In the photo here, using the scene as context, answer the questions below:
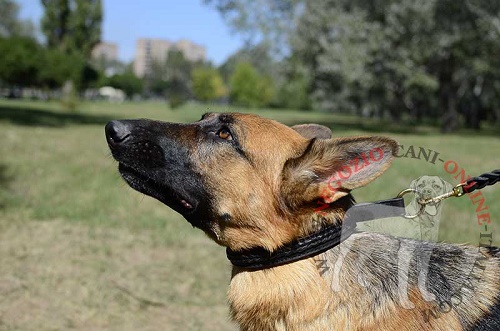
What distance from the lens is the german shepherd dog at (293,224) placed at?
2.78m

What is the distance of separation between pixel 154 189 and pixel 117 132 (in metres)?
0.41

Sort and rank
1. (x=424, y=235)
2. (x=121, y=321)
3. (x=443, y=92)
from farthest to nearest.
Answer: (x=443, y=92) → (x=121, y=321) → (x=424, y=235)

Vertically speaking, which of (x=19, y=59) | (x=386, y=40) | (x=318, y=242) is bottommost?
(x=19, y=59)

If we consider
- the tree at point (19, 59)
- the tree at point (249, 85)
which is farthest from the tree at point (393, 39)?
the tree at point (249, 85)

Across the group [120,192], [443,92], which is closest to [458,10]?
[443,92]

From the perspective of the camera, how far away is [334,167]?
2959 mm

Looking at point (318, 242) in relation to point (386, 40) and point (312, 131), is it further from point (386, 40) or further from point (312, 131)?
point (386, 40)

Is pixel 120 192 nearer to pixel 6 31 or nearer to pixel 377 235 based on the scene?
pixel 377 235

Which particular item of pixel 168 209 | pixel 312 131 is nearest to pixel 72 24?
pixel 168 209

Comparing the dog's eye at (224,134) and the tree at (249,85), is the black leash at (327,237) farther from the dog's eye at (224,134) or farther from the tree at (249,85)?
the tree at (249,85)

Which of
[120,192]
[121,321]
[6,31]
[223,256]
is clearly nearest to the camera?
[121,321]

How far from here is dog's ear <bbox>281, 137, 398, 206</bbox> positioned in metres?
2.73

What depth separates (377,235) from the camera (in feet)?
10.3

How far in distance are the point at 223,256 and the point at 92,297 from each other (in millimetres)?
2184
